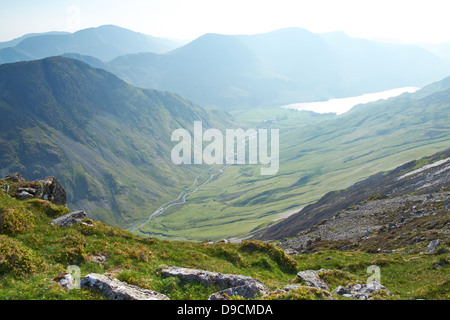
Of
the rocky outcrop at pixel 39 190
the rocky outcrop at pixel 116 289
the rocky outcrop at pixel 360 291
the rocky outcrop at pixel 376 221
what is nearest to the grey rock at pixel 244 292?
the rocky outcrop at pixel 116 289

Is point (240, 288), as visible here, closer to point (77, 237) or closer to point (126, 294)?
point (126, 294)

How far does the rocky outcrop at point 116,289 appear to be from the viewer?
16.5 m

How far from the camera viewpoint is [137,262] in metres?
22.6

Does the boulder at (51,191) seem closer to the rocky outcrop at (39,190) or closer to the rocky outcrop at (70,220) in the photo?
the rocky outcrop at (39,190)

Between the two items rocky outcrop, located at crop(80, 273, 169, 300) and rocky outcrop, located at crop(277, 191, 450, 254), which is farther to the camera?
rocky outcrop, located at crop(277, 191, 450, 254)

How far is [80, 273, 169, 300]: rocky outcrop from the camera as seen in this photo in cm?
1655

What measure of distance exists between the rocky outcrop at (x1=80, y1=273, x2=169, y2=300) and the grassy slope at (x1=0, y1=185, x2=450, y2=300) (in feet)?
1.81

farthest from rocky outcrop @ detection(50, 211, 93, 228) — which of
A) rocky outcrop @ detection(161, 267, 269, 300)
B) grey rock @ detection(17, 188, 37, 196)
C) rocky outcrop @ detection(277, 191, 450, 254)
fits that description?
rocky outcrop @ detection(277, 191, 450, 254)

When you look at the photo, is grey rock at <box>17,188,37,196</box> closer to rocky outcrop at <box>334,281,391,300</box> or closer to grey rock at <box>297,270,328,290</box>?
grey rock at <box>297,270,328,290</box>

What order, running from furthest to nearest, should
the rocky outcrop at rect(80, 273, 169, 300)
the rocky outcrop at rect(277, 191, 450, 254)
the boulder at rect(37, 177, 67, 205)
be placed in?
the rocky outcrop at rect(277, 191, 450, 254), the boulder at rect(37, 177, 67, 205), the rocky outcrop at rect(80, 273, 169, 300)

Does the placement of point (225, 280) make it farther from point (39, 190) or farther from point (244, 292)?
point (39, 190)
